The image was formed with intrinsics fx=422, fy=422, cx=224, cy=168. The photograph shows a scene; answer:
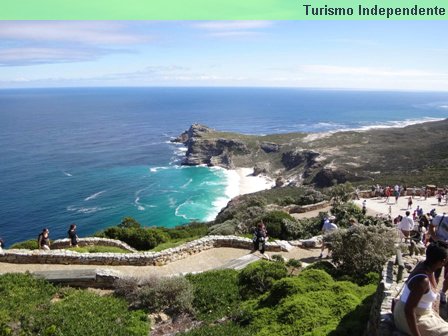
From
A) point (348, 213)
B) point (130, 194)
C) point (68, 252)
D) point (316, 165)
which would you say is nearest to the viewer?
point (68, 252)

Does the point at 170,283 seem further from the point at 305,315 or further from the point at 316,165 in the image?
the point at 316,165

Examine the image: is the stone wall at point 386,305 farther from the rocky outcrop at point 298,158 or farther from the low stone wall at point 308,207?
the rocky outcrop at point 298,158

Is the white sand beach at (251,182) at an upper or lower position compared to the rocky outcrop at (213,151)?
lower

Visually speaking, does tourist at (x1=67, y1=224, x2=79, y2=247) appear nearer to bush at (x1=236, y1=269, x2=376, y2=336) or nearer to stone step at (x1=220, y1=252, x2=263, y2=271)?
stone step at (x1=220, y1=252, x2=263, y2=271)

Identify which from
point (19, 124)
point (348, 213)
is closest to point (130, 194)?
point (348, 213)

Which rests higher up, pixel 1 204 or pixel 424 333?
pixel 424 333

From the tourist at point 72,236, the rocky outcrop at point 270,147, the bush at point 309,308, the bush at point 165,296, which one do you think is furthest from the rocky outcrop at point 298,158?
the bush at point 309,308

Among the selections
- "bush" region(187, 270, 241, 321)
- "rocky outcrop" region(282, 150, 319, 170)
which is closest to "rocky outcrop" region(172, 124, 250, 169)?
"rocky outcrop" region(282, 150, 319, 170)
